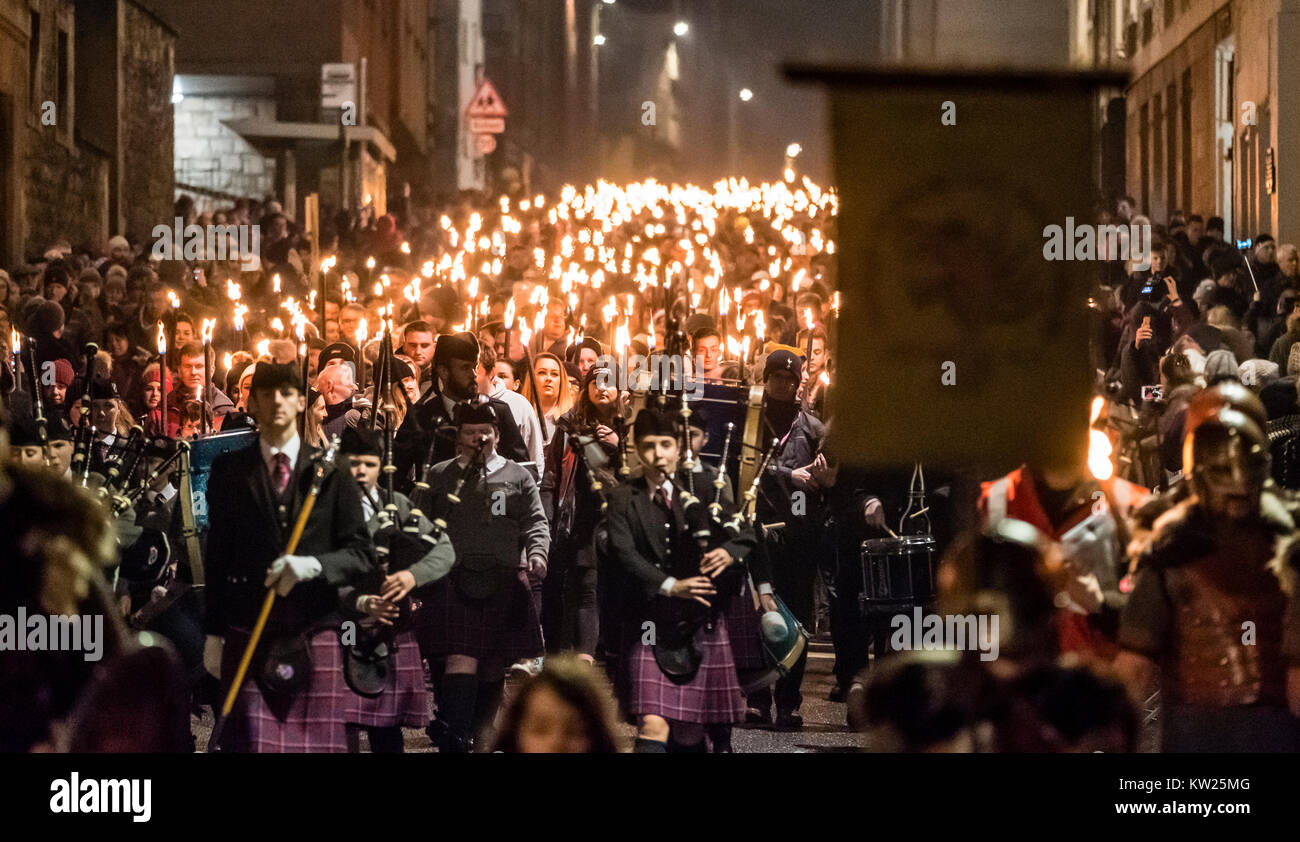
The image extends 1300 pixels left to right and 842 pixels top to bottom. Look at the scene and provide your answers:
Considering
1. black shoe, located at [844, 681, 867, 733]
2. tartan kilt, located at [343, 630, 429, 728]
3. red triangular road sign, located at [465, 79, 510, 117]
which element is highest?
red triangular road sign, located at [465, 79, 510, 117]

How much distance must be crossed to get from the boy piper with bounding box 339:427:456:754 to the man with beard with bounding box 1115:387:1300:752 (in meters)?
2.95

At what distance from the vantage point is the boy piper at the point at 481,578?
9.56 metres

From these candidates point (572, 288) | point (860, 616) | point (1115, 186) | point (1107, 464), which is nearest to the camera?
point (1107, 464)

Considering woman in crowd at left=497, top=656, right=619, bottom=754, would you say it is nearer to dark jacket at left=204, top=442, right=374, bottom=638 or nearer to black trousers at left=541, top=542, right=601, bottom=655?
dark jacket at left=204, top=442, right=374, bottom=638

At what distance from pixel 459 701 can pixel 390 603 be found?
1.16 meters

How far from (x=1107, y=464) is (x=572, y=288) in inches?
418

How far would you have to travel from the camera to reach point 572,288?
60.1 ft

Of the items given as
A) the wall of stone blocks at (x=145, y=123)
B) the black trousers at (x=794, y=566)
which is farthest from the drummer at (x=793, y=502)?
the wall of stone blocks at (x=145, y=123)

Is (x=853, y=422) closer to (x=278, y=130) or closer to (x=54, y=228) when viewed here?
(x=54, y=228)

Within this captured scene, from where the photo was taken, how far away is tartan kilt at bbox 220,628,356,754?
7965mm

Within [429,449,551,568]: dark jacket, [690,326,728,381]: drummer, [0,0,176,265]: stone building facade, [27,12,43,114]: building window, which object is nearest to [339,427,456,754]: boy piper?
[429,449,551,568]: dark jacket

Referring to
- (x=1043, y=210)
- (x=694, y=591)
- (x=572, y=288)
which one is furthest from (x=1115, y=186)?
(x=1043, y=210)

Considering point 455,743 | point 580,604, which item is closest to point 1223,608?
point 455,743
